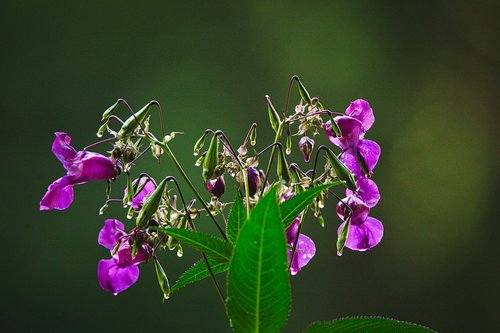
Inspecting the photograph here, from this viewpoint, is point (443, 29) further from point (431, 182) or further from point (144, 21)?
point (144, 21)

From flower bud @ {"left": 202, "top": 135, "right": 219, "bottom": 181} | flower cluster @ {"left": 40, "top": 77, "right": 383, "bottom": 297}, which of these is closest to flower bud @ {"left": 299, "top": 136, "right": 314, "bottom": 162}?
flower cluster @ {"left": 40, "top": 77, "right": 383, "bottom": 297}

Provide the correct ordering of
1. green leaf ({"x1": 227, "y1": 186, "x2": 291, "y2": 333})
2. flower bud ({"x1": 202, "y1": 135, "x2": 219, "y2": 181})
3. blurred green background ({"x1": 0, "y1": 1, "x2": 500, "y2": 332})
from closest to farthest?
green leaf ({"x1": 227, "y1": 186, "x2": 291, "y2": 333}), flower bud ({"x1": 202, "y1": 135, "x2": 219, "y2": 181}), blurred green background ({"x1": 0, "y1": 1, "x2": 500, "y2": 332})

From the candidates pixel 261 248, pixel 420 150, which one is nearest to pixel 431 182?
pixel 420 150

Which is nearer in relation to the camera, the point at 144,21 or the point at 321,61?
the point at 144,21

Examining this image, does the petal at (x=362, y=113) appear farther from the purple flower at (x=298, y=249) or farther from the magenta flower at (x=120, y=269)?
the magenta flower at (x=120, y=269)

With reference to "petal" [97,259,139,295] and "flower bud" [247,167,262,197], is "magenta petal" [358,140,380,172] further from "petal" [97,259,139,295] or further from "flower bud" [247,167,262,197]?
"petal" [97,259,139,295]

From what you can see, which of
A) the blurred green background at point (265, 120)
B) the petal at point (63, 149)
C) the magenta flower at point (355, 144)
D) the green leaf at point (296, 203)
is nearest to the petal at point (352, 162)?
the magenta flower at point (355, 144)

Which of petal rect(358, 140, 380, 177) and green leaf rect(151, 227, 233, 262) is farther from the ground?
green leaf rect(151, 227, 233, 262)
